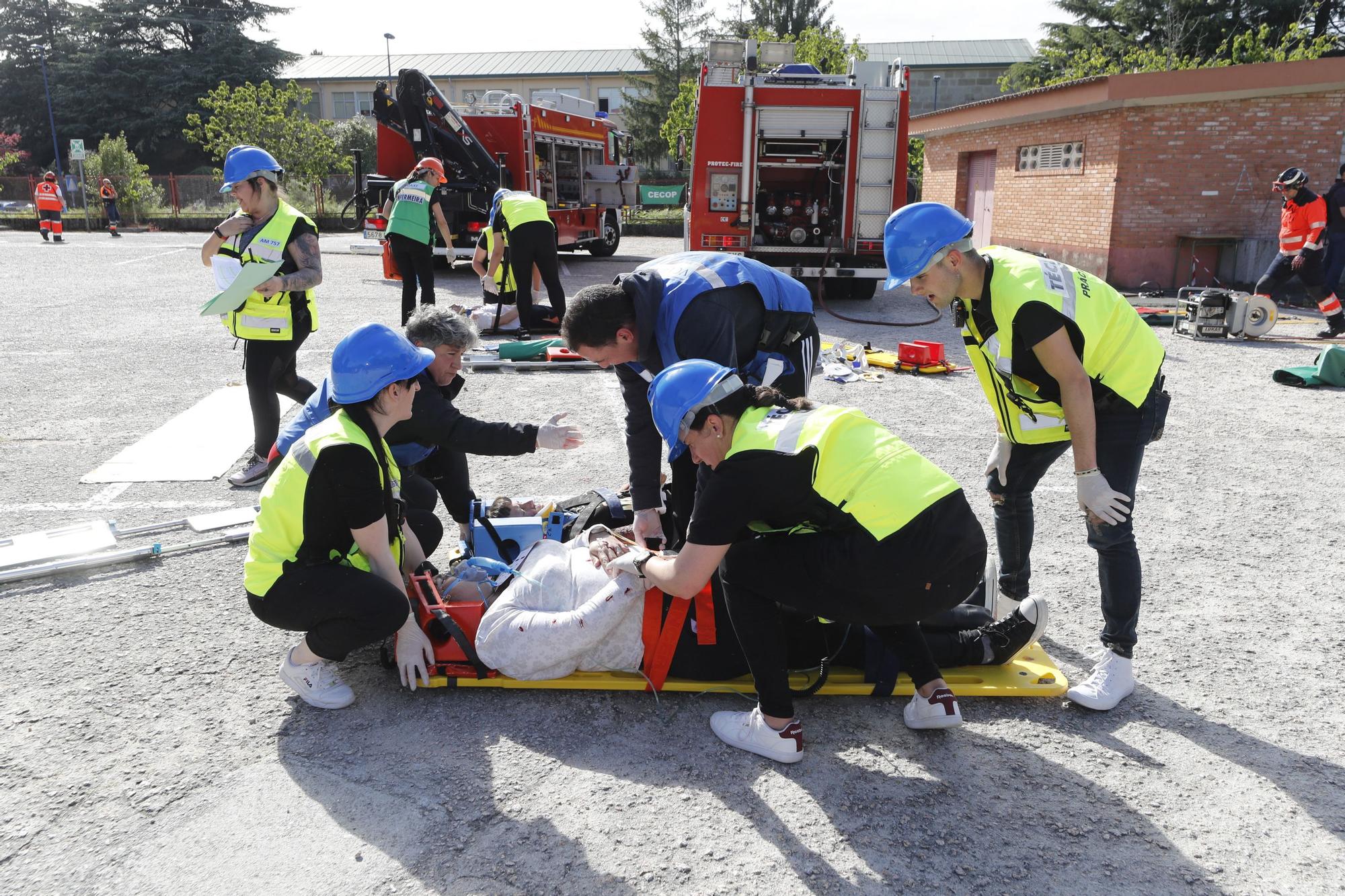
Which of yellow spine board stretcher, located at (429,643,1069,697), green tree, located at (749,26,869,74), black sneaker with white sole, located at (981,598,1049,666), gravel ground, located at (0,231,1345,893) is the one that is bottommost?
gravel ground, located at (0,231,1345,893)

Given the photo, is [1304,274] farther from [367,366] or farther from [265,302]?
[367,366]

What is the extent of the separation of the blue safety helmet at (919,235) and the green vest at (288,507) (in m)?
1.73

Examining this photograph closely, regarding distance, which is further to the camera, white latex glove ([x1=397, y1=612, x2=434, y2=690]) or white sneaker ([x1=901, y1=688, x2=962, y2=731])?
white latex glove ([x1=397, y1=612, x2=434, y2=690])

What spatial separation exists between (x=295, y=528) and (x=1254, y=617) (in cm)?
361

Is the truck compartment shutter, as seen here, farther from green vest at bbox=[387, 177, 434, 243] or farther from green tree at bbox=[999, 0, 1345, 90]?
green tree at bbox=[999, 0, 1345, 90]

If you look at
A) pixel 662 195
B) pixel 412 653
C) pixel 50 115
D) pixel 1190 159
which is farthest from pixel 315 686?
pixel 50 115

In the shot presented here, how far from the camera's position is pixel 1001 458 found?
334 centimetres

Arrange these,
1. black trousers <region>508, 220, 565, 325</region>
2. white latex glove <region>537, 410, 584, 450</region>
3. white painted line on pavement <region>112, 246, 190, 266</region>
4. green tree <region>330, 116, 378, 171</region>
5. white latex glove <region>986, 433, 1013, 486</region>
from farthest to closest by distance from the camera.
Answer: green tree <region>330, 116, 378, 171</region>, white painted line on pavement <region>112, 246, 190, 266</region>, black trousers <region>508, 220, 565, 325</region>, white latex glove <region>537, 410, 584, 450</region>, white latex glove <region>986, 433, 1013, 486</region>

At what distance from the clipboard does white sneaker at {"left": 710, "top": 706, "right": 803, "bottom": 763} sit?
365cm

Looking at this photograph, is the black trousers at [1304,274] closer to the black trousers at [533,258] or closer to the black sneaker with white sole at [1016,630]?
the black trousers at [533,258]

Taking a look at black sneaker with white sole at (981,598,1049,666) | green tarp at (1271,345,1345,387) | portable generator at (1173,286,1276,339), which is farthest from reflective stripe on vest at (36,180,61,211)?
black sneaker with white sole at (981,598,1049,666)

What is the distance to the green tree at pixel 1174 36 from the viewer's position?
24.5 m

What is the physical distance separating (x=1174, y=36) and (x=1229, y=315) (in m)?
24.6

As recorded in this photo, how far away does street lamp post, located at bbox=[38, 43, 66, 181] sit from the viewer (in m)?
38.8
